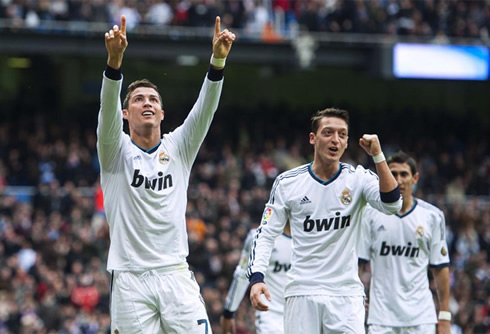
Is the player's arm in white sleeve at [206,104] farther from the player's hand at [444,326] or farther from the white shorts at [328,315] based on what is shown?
the player's hand at [444,326]

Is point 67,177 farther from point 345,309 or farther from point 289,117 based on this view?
point 345,309

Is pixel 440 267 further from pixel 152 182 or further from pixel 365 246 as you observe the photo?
pixel 152 182

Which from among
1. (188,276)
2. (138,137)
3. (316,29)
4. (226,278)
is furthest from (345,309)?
(316,29)

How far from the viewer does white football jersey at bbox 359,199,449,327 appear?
959cm

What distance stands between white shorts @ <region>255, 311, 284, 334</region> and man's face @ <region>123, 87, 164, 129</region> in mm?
3806

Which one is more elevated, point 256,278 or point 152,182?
point 152,182

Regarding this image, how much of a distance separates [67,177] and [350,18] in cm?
1025

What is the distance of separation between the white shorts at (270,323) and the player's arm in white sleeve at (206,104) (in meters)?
3.45

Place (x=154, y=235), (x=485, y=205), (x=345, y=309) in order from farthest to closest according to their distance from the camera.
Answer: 1. (x=485, y=205)
2. (x=345, y=309)
3. (x=154, y=235)

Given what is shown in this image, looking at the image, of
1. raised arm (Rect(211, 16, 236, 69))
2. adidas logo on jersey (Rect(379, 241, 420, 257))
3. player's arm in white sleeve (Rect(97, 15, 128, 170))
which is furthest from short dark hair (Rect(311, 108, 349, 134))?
adidas logo on jersey (Rect(379, 241, 420, 257))

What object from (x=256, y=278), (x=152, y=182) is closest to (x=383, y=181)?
(x=256, y=278)

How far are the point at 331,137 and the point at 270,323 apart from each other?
337 centimetres

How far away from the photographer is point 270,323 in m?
10.7

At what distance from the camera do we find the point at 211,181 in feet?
81.4
